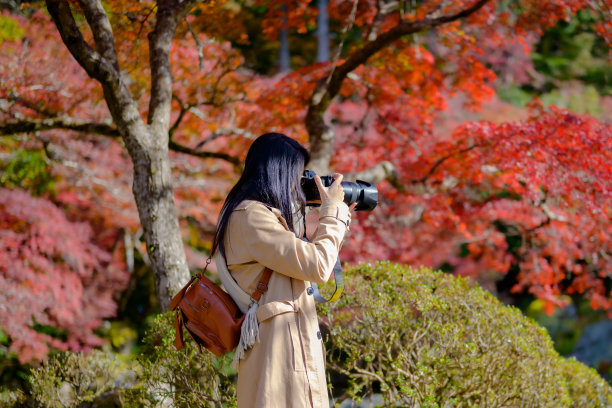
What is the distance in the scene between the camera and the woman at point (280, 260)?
1.85 meters

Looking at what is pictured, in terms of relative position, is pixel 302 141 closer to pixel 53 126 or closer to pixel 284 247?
pixel 53 126

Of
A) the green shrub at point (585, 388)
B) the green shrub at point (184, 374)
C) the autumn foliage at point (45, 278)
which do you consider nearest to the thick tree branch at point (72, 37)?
the green shrub at point (184, 374)

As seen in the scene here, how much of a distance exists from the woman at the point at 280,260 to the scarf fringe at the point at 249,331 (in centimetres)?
2

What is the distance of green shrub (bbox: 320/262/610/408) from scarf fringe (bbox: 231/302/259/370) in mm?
1067

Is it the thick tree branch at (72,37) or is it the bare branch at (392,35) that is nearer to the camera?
the thick tree branch at (72,37)

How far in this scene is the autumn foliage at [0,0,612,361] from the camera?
4.71 meters

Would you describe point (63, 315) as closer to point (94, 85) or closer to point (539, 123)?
point (94, 85)

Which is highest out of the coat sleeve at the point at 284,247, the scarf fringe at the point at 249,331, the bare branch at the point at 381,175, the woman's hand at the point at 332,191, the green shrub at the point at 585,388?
the woman's hand at the point at 332,191

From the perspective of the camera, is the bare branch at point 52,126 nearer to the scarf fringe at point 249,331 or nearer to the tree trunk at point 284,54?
the scarf fringe at point 249,331

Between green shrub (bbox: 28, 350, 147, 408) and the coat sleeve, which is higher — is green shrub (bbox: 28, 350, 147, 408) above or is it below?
below

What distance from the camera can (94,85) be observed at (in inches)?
227

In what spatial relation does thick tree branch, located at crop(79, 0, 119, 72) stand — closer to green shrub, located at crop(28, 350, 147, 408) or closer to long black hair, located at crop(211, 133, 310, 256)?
green shrub, located at crop(28, 350, 147, 408)

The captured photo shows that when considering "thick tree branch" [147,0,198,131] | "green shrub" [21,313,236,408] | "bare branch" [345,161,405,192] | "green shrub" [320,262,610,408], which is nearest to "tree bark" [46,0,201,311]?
"thick tree branch" [147,0,198,131]

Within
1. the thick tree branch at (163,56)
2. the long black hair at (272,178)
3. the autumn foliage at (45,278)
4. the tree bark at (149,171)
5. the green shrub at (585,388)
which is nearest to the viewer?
the long black hair at (272,178)
